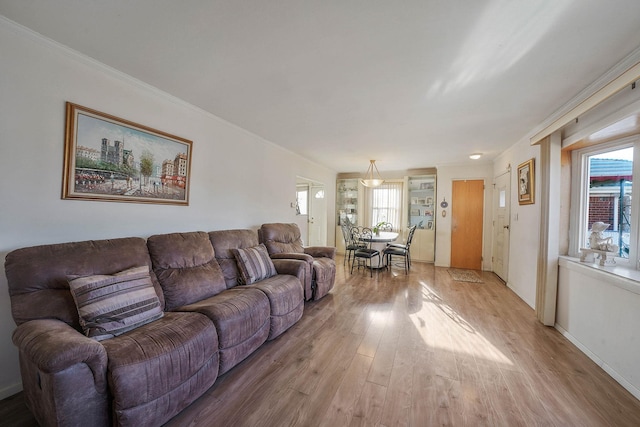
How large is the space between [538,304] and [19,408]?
4.62 m

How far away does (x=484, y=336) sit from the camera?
2449 mm

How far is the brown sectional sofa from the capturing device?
3.77ft

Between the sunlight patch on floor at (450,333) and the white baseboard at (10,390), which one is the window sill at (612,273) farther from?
the white baseboard at (10,390)

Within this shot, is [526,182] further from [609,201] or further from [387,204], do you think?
[387,204]

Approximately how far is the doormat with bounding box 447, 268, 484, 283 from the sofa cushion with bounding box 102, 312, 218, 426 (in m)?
4.43

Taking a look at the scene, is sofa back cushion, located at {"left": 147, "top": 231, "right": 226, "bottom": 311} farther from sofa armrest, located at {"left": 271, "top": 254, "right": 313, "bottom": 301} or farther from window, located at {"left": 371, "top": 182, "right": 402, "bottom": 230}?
window, located at {"left": 371, "top": 182, "right": 402, "bottom": 230}

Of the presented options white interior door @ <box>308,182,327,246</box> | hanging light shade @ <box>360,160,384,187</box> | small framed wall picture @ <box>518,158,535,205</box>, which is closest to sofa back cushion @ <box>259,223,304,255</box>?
hanging light shade @ <box>360,160,384,187</box>

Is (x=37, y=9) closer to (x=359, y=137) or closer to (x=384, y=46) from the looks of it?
(x=384, y=46)

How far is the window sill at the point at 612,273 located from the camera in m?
1.78

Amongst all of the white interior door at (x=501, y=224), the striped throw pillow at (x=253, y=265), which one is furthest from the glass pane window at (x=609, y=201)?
the striped throw pillow at (x=253, y=265)

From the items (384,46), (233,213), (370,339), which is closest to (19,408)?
(233,213)

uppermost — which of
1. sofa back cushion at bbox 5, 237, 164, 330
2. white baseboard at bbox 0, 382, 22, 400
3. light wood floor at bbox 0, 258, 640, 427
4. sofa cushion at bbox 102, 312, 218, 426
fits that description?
sofa back cushion at bbox 5, 237, 164, 330

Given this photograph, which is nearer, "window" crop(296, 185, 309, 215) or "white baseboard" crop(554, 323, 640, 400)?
"white baseboard" crop(554, 323, 640, 400)

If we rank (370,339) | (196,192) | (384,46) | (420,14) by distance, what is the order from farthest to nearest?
(196,192), (370,339), (384,46), (420,14)
